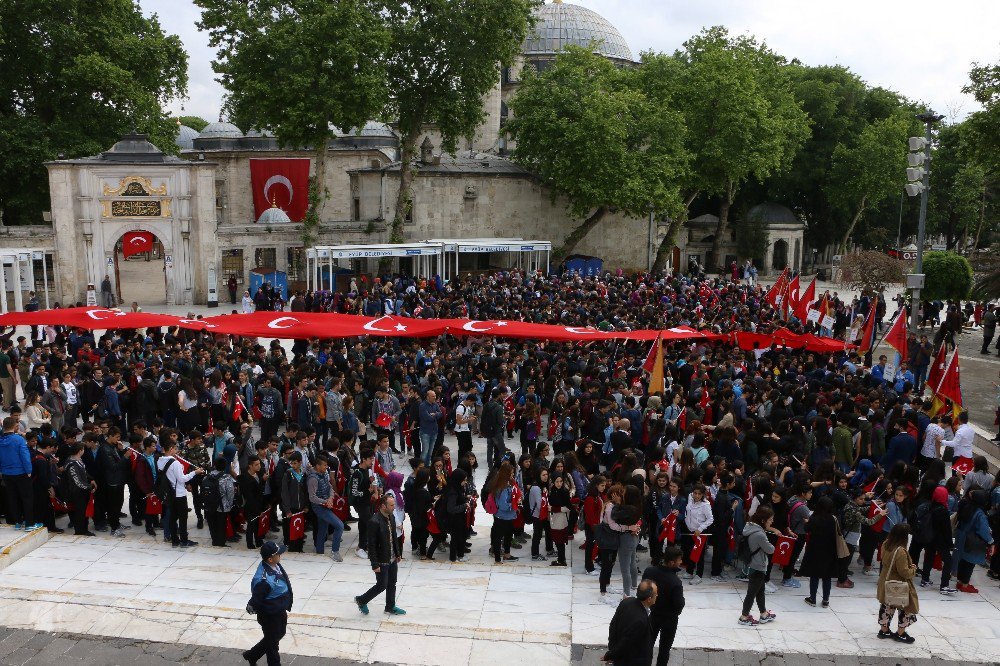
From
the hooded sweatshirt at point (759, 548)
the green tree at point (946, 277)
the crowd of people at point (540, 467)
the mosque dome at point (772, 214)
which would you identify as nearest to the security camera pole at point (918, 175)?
the crowd of people at point (540, 467)

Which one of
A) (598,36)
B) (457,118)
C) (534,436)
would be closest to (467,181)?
(457,118)

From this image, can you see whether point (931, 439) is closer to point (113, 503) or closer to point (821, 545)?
point (821, 545)

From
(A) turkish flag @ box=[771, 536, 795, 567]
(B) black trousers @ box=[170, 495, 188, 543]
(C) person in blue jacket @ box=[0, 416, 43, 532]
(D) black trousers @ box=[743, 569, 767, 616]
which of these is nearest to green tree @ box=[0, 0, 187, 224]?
(C) person in blue jacket @ box=[0, 416, 43, 532]

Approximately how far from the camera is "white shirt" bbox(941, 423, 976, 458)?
1292 cm

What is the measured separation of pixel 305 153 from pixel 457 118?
9504 millimetres

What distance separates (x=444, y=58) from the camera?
3838 cm

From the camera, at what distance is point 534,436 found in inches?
587

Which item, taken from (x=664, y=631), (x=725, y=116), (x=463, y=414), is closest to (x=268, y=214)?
(x=725, y=116)

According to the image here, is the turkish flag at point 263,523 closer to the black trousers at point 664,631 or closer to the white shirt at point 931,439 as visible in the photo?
the black trousers at point 664,631

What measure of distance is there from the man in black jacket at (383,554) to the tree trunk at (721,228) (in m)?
43.1

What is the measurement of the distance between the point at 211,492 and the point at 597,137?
104ft

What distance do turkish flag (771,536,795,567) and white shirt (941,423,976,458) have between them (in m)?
4.34

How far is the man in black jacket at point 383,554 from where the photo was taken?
9.12 meters

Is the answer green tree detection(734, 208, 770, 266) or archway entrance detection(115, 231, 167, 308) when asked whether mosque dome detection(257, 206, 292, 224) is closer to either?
archway entrance detection(115, 231, 167, 308)
